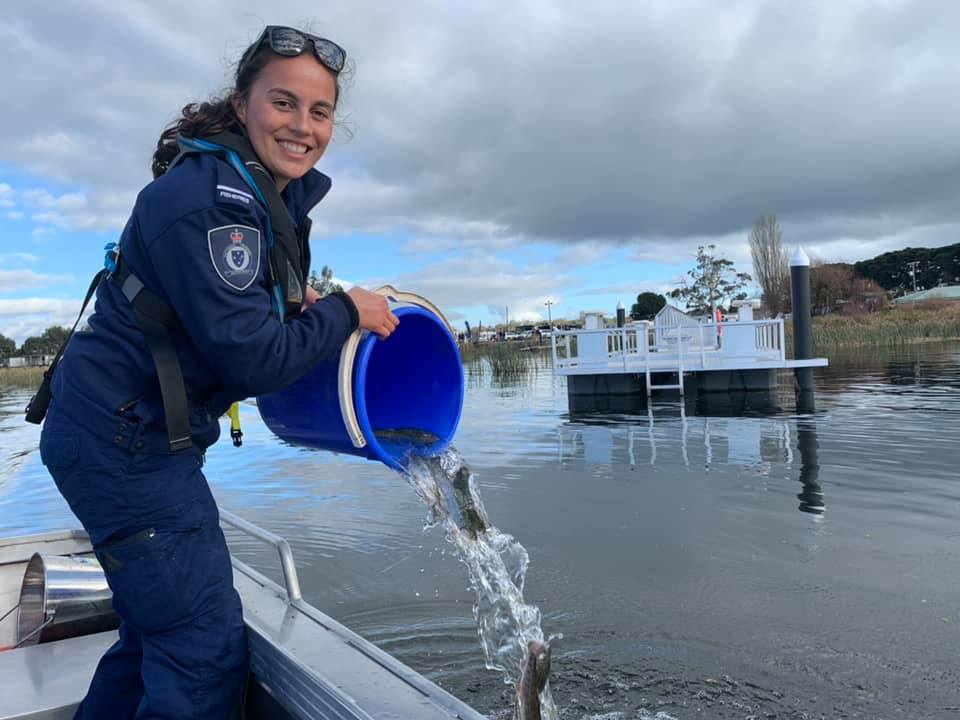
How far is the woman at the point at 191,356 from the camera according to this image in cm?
146

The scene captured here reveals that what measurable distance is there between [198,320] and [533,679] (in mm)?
949

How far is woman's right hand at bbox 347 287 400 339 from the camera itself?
1.71 metres

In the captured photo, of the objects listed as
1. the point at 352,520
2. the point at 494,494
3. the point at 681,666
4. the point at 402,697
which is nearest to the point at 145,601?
the point at 402,697

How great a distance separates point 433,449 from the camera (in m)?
2.14

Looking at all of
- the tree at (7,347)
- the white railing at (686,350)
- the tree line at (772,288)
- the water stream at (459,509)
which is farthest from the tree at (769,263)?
the tree at (7,347)

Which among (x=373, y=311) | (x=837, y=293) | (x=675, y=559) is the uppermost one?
(x=837, y=293)

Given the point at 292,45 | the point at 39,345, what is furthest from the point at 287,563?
the point at 39,345

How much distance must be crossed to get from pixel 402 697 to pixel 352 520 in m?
4.57

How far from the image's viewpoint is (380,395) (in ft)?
7.99

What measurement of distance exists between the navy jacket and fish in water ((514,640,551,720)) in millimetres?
747

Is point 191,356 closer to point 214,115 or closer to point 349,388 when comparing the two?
point 349,388

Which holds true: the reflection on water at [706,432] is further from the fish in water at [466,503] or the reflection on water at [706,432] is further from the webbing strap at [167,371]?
the webbing strap at [167,371]

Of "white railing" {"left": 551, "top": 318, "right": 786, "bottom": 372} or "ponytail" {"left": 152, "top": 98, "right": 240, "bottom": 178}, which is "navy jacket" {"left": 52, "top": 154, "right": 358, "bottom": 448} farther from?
"white railing" {"left": 551, "top": 318, "right": 786, "bottom": 372}

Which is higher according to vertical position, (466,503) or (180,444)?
(180,444)
